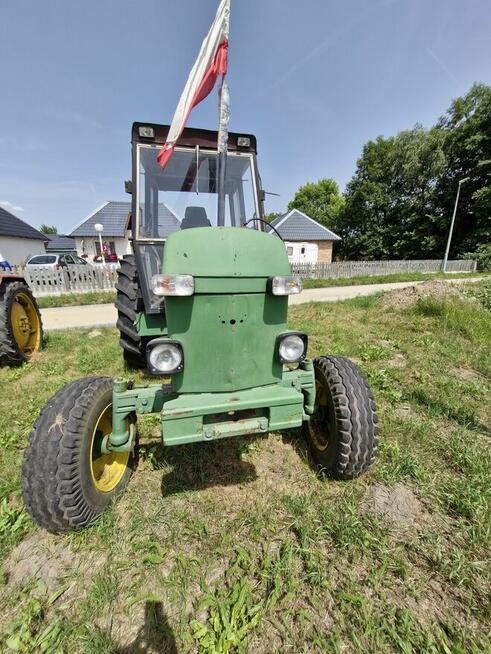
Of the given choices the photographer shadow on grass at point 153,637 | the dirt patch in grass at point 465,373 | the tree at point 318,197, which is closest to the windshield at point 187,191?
the photographer shadow on grass at point 153,637

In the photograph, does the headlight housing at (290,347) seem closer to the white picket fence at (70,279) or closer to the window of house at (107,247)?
the white picket fence at (70,279)

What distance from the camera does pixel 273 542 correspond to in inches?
62.7

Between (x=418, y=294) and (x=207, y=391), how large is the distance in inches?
271

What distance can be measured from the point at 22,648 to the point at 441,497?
2.31 metres

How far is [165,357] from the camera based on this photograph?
1.63 m

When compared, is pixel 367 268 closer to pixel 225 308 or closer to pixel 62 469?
pixel 225 308

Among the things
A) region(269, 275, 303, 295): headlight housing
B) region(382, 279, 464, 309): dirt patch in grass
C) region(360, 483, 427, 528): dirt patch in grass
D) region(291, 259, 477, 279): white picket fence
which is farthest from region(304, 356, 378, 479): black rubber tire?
region(291, 259, 477, 279): white picket fence

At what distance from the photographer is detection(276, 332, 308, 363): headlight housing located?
70.4 inches

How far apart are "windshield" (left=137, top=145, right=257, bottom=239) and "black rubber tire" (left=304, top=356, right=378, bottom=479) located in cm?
187

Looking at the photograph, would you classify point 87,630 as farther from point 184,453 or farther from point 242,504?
point 184,453

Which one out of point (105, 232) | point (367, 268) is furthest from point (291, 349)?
point (105, 232)

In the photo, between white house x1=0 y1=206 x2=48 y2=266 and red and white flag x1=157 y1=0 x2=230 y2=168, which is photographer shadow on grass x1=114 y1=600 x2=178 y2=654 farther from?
white house x1=0 y1=206 x2=48 y2=266

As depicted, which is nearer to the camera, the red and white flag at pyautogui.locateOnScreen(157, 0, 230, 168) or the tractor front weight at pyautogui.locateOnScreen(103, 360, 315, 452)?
the tractor front weight at pyautogui.locateOnScreen(103, 360, 315, 452)

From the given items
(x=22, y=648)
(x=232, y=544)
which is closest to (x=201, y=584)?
(x=232, y=544)
